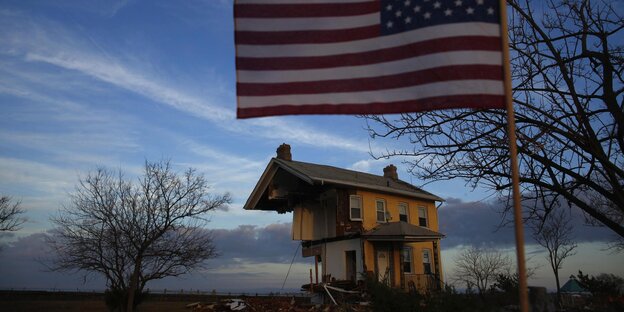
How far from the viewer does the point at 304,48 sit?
6.09 meters

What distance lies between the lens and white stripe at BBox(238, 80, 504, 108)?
5412 millimetres

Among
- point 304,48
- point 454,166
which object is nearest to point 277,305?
point 454,166

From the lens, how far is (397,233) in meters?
25.4

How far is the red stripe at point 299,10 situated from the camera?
240 inches

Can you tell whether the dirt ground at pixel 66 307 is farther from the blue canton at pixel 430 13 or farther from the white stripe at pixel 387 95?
the blue canton at pixel 430 13

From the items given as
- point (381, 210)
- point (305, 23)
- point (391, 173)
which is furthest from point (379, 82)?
point (391, 173)

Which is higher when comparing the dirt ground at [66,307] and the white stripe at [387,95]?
the white stripe at [387,95]

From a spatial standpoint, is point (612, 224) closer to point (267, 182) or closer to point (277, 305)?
point (277, 305)

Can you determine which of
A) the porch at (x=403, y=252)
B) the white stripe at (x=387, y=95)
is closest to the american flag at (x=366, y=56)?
the white stripe at (x=387, y=95)

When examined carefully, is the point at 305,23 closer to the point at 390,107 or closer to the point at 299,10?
the point at 299,10

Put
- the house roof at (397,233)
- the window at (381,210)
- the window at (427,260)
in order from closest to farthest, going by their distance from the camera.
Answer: the house roof at (397,233), the window at (381,210), the window at (427,260)

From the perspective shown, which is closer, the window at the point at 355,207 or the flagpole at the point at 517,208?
the flagpole at the point at 517,208

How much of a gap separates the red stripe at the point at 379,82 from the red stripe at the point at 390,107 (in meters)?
0.20

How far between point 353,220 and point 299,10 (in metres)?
21.1
